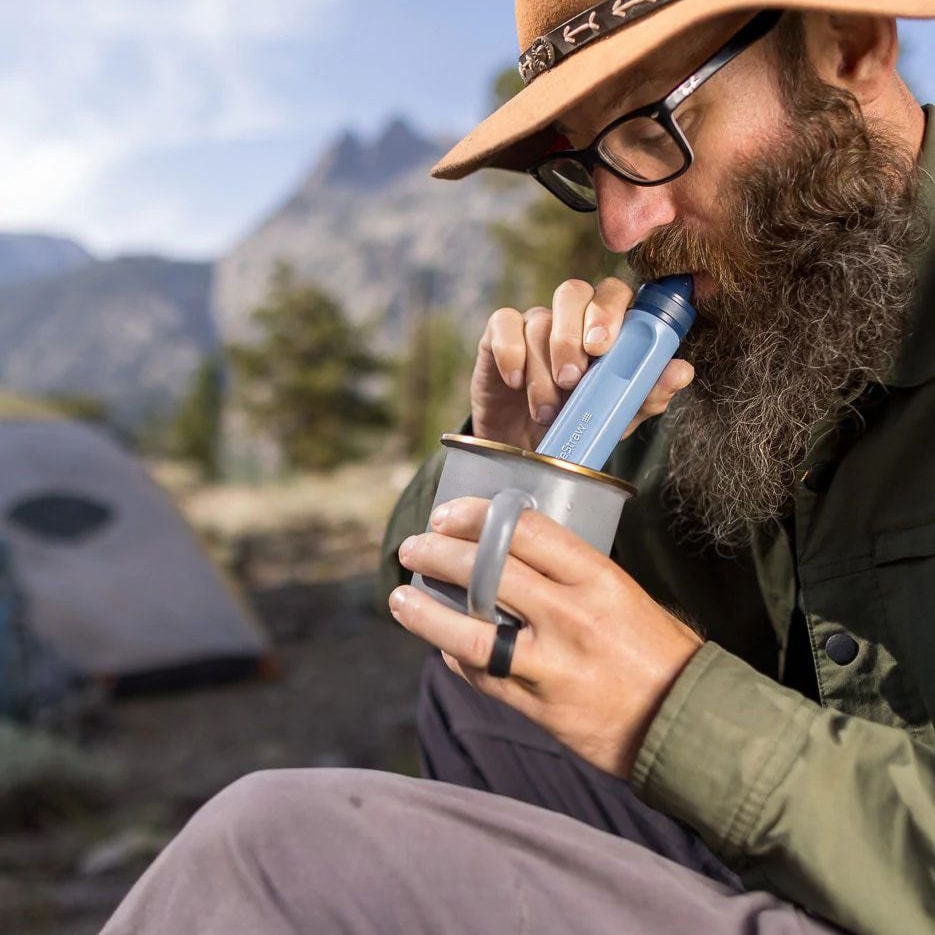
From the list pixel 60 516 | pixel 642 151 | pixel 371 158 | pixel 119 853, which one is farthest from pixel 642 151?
pixel 371 158

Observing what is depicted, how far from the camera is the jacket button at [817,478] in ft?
4.44

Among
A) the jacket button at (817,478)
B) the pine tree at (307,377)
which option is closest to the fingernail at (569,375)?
the jacket button at (817,478)

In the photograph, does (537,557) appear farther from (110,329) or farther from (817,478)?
(110,329)

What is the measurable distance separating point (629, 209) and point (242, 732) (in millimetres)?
4272

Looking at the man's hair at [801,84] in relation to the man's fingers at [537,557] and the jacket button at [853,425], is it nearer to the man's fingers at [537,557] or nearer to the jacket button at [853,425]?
the jacket button at [853,425]

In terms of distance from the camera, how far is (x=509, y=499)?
95 centimetres

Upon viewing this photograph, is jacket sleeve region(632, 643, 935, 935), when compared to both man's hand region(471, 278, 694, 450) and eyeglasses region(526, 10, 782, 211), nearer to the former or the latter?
man's hand region(471, 278, 694, 450)

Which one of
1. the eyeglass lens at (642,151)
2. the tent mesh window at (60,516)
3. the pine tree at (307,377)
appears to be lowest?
the pine tree at (307,377)

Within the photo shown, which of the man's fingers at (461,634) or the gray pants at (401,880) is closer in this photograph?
the man's fingers at (461,634)

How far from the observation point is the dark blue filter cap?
4.22 ft

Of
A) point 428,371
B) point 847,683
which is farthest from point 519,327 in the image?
point 428,371

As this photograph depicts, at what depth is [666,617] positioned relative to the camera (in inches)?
40.2

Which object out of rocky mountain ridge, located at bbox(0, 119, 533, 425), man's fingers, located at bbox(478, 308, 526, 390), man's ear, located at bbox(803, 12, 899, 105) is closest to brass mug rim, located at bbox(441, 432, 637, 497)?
man's fingers, located at bbox(478, 308, 526, 390)

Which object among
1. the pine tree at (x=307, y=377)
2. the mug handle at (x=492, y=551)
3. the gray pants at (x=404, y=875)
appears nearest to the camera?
the mug handle at (x=492, y=551)
